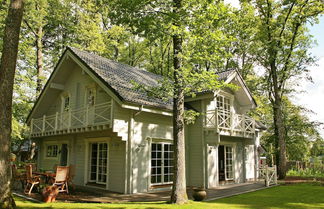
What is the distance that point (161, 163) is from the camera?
12.4m

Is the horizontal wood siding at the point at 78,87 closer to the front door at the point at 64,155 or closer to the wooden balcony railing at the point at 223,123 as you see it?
the front door at the point at 64,155

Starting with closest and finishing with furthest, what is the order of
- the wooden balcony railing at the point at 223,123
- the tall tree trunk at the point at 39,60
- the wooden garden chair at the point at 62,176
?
the wooden garden chair at the point at 62,176, the wooden balcony railing at the point at 223,123, the tall tree trunk at the point at 39,60

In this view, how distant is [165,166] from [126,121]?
10.8ft

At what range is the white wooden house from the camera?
1118cm

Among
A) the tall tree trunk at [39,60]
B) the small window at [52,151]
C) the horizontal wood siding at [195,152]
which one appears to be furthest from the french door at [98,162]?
the tall tree trunk at [39,60]

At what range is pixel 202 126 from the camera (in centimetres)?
1349

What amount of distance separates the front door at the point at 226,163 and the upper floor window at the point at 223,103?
7.82 ft

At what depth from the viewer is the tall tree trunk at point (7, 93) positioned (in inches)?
267

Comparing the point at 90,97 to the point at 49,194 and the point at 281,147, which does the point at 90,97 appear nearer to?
the point at 49,194

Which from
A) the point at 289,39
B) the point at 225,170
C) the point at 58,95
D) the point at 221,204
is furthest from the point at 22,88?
the point at 289,39

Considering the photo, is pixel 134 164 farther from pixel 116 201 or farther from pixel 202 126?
pixel 202 126

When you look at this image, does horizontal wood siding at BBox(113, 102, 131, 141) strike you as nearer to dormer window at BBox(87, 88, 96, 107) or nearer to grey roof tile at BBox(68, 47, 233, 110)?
grey roof tile at BBox(68, 47, 233, 110)

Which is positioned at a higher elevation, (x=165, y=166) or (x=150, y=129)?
(x=150, y=129)

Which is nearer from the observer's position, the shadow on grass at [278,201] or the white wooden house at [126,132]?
the shadow on grass at [278,201]
